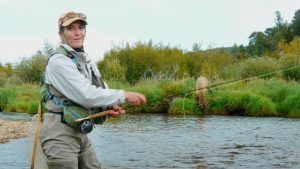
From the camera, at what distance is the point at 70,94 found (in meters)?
4.11

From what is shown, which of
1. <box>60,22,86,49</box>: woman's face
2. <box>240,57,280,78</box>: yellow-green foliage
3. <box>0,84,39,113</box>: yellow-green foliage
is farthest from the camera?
<box>240,57,280,78</box>: yellow-green foliage

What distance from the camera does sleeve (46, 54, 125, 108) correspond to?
407cm

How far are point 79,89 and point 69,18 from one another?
24.2 inches

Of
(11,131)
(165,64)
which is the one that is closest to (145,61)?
(165,64)

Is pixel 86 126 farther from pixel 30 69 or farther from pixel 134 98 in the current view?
pixel 30 69

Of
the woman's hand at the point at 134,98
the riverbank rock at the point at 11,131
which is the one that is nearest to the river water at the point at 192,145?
the riverbank rock at the point at 11,131

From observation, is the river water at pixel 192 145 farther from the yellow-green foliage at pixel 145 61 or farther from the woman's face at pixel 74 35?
the yellow-green foliage at pixel 145 61

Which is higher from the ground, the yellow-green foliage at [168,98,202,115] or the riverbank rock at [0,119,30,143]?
the yellow-green foliage at [168,98,202,115]

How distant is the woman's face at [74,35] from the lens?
4289mm

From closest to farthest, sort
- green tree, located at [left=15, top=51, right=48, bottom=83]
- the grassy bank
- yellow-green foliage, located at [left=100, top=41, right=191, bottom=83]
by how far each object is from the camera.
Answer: the grassy bank → yellow-green foliage, located at [left=100, top=41, right=191, bottom=83] → green tree, located at [left=15, top=51, right=48, bottom=83]

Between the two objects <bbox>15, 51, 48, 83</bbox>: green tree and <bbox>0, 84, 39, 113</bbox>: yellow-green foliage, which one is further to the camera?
<bbox>15, 51, 48, 83</bbox>: green tree

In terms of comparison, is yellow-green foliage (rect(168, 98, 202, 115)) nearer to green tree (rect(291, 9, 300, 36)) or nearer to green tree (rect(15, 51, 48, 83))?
green tree (rect(15, 51, 48, 83))

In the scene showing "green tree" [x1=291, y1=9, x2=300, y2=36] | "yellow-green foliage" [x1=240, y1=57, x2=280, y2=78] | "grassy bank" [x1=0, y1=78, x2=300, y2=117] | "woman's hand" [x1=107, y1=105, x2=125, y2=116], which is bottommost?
"woman's hand" [x1=107, y1=105, x2=125, y2=116]

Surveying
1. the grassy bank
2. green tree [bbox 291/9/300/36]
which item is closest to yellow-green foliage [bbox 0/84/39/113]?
the grassy bank
